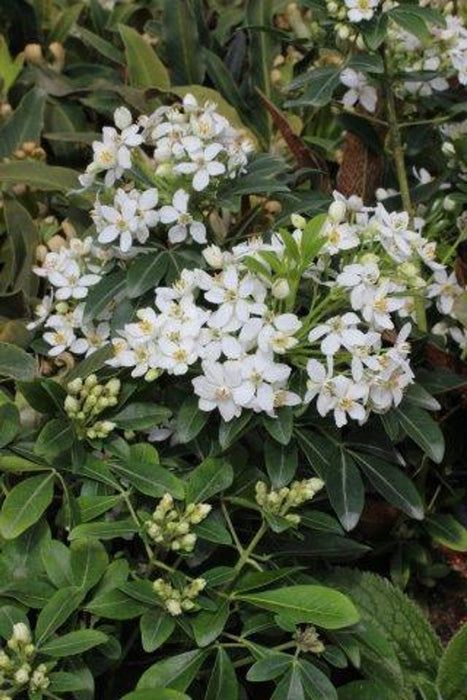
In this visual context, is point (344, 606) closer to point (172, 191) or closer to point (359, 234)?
point (359, 234)

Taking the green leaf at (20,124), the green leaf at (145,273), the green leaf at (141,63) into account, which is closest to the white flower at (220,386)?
the green leaf at (145,273)

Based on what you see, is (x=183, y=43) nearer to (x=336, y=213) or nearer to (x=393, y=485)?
(x=336, y=213)

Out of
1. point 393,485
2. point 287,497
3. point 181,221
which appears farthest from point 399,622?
point 181,221

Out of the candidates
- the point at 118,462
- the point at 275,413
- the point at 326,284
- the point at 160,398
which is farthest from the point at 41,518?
→ the point at 326,284

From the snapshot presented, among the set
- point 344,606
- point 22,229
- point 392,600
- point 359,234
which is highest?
point 359,234

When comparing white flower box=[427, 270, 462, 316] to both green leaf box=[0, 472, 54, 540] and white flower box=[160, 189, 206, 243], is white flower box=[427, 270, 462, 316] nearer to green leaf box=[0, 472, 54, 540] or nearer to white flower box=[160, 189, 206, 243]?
white flower box=[160, 189, 206, 243]
